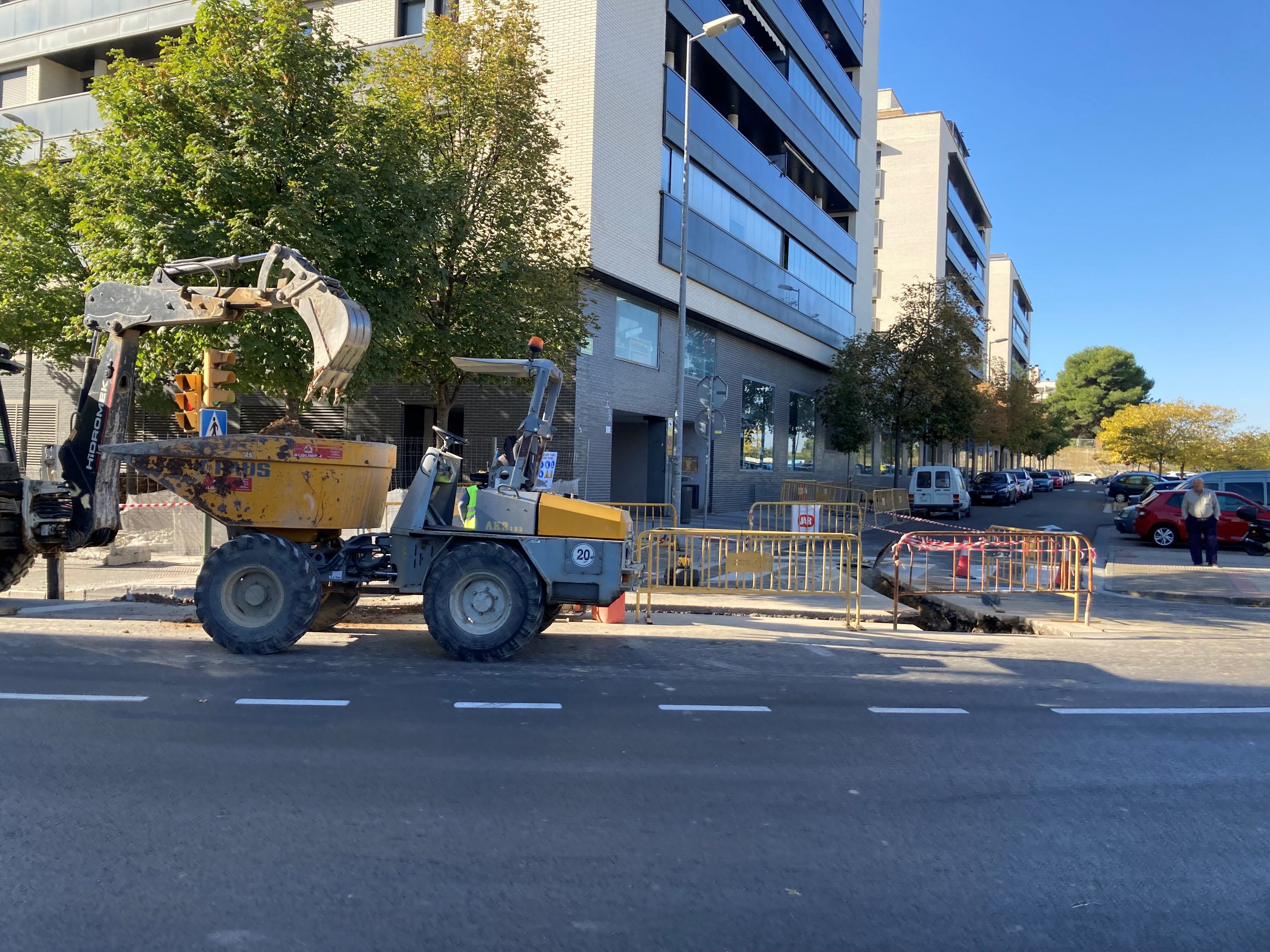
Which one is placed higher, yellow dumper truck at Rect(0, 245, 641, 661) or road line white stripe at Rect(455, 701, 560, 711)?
yellow dumper truck at Rect(0, 245, 641, 661)

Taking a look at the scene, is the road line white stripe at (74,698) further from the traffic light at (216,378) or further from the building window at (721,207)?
the building window at (721,207)

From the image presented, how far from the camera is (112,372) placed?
9.18 metres

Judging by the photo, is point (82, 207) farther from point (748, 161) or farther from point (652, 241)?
point (748, 161)

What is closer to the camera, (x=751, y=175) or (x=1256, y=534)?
(x=1256, y=534)

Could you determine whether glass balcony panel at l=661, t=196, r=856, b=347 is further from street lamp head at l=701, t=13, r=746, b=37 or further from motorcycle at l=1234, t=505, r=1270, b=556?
motorcycle at l=1234, t=505, r=1270, b=556

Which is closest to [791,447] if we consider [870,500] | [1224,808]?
[870,500]

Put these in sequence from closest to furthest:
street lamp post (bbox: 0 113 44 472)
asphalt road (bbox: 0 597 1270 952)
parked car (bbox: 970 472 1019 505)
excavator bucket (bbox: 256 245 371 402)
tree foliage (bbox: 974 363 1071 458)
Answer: asphalt road (bbox: 0 597 1270 952) → excavator bucket (bbox: 256 245 371 402) → street lamp post (bbox: 0 113 44 472) → parked car (bbox: 970 472 1019 505) → tree foliage (bbox: 974 363 1071 458)

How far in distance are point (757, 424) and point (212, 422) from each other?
2497 centimetres

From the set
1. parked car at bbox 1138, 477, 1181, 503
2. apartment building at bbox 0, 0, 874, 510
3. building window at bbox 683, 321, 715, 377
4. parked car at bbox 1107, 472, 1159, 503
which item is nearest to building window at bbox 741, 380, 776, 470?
apartment building at bbox 0, 0, 874, 510

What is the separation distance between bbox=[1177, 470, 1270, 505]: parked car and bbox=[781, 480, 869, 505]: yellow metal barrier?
10160 millimetres

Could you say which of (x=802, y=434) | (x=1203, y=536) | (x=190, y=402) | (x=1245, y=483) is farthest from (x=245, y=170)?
(x=802, y=434)

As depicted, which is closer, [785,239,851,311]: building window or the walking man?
the walking man

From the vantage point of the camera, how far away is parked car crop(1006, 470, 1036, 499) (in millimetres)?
48156

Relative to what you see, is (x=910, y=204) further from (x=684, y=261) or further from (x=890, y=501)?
(x=684, y=261)
